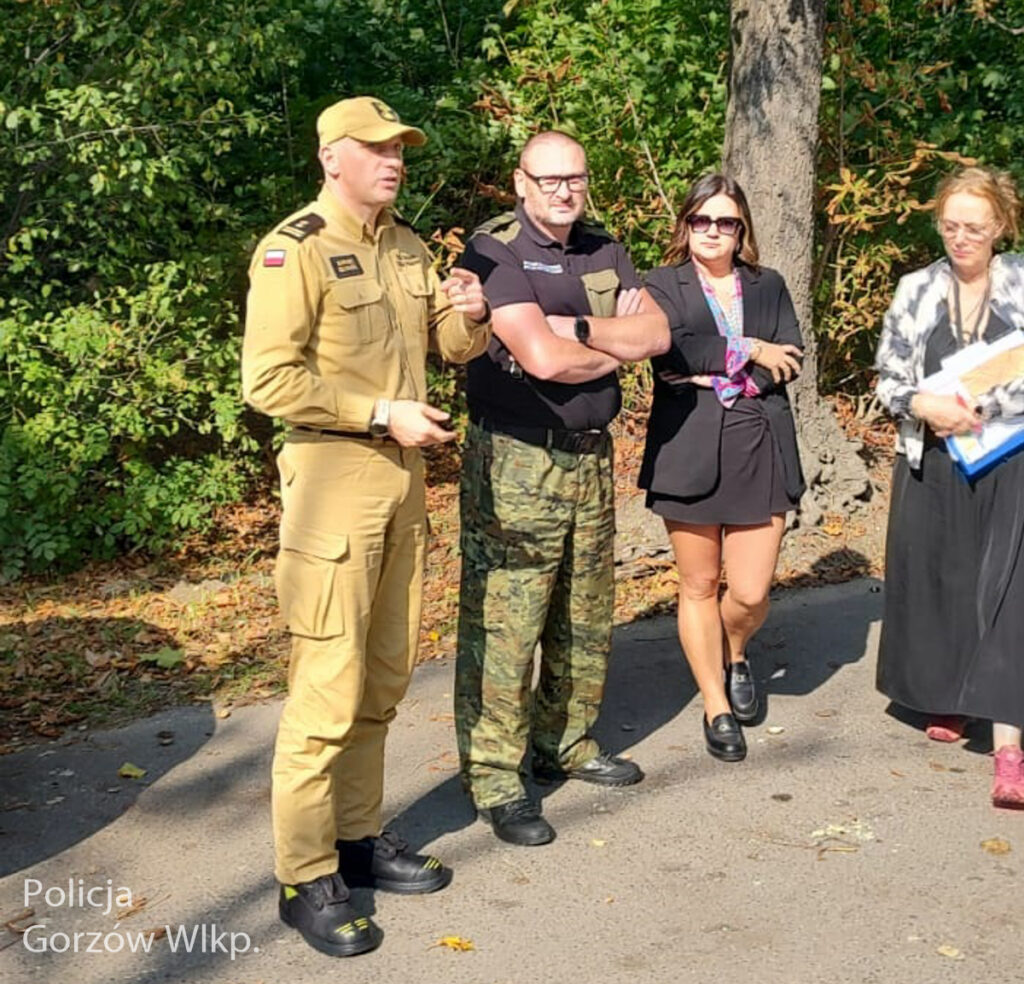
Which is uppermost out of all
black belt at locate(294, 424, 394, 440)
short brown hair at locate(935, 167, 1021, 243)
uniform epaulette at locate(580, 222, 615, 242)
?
short brown hair at locate(935, 167, 1021, 243)

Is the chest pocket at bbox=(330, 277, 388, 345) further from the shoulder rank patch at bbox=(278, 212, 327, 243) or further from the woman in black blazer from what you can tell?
the woman in black blazer

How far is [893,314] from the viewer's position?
557 centimetres

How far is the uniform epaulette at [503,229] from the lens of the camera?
482 cm

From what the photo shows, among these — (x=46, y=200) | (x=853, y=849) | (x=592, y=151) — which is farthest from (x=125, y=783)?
(x=592, y=151)

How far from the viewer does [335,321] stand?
406 cm

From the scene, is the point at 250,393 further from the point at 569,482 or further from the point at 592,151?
the point at 592,151

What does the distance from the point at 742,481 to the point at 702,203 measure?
39.4 inches

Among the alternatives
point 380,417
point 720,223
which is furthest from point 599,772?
point 720,223

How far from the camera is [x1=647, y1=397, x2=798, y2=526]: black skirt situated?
5.44 meters

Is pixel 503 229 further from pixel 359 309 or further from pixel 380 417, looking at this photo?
pixel 380 417

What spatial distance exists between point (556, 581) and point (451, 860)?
3.19 feet

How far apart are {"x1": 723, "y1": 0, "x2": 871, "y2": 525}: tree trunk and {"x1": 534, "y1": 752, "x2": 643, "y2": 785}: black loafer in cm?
357

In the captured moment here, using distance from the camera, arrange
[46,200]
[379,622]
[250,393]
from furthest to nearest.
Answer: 1. [46,200]
2. [379,622]
3. [250,393]

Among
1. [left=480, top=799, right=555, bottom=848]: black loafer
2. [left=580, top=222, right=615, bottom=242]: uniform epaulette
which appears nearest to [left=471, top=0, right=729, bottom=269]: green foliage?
[left=580, top=222, right=615, bottom=242]: uniform epaulette
